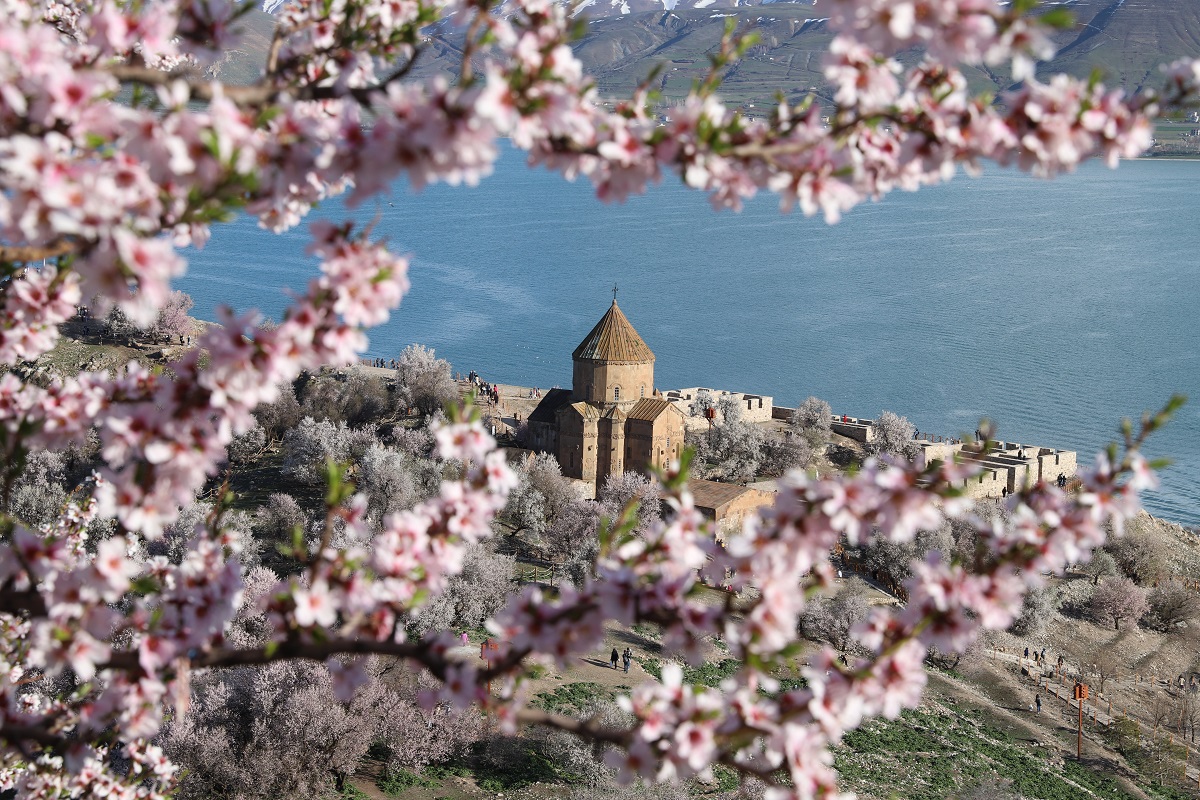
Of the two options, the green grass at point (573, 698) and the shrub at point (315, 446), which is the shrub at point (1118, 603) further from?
the shrub at point (315, 446)

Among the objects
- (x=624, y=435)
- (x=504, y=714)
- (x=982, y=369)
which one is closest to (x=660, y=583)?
(x=504, y=714)

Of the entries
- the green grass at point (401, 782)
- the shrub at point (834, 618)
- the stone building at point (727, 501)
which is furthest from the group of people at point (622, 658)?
the stone building at point (727, 501)

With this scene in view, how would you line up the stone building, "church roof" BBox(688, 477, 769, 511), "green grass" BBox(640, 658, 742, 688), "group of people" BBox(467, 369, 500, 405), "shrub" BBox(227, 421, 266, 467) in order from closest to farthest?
"green grass" BBox(640, 658, 742, 688), the stone building, "church roof" BBox(688, 477, 769, 511), "shrub" BBox(227, 421, 266, 467), "group of people" BBox(467, 369, 500, 405)

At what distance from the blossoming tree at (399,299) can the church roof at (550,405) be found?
3989 cm

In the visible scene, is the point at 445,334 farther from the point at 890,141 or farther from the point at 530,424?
the point at 890,141

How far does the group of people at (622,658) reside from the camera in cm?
2658

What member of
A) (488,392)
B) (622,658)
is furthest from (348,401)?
(622,658)

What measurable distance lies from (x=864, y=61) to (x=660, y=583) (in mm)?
1742

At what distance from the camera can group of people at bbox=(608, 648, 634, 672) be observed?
2658 centimetres

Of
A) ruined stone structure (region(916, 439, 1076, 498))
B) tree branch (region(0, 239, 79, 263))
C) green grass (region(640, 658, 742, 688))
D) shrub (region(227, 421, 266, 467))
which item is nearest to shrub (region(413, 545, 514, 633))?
green grass (region(640, 658, 742, 688))

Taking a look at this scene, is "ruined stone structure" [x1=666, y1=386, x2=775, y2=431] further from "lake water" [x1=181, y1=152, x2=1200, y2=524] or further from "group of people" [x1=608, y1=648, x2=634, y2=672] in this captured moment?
"group of people" [x1=608, y1=648, x2=634, y2=672]

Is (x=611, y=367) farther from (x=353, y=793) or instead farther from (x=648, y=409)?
(x=353, y=793)

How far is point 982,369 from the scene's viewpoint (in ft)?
242

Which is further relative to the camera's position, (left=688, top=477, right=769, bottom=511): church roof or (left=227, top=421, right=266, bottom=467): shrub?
(left=227, top=421, right=266, bottom=467): shrub
